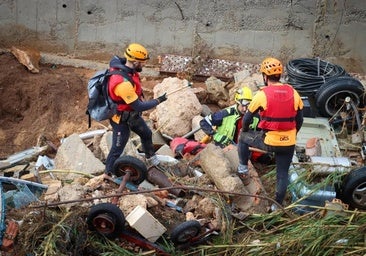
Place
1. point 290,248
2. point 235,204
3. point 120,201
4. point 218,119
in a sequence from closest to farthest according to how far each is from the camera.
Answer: point 290,248 → point 120,201 → point 235,204 → point 218,119

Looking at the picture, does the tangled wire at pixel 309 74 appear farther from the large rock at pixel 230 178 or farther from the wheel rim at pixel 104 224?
the wheel rim at pixel 104 224

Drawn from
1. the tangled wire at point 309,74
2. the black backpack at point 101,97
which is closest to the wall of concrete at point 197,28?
the tangled wire at point 309,74

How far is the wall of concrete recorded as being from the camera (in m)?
11.8

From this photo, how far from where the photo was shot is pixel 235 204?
756 cm

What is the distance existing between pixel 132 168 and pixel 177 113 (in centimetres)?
254

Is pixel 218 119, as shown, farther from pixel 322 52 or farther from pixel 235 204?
pixel 322 52

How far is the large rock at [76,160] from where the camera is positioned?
8.27 metres

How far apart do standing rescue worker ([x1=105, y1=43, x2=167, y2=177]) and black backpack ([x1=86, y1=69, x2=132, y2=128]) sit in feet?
0.19

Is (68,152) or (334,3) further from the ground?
(334,3)

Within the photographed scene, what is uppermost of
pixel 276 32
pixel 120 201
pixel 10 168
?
pixel 276 32

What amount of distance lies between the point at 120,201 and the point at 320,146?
344 centimetres

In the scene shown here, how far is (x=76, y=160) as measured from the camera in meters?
8.52

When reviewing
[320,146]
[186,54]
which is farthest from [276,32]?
[320,146]

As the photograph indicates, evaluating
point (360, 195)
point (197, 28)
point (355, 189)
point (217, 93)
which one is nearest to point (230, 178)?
point (355, 189)
